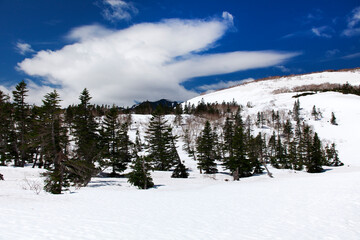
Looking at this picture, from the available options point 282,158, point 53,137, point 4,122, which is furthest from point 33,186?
point 282,158

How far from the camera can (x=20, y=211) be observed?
28.5ft

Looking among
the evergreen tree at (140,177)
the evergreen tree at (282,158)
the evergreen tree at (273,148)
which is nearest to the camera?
the evergreen tree at (140,177)

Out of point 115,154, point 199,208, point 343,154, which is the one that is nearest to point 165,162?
point 115,154

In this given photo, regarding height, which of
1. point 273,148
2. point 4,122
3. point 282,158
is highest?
point 4,122

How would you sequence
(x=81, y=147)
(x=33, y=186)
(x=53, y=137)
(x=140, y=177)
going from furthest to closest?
(x=81, y=147) < (x=140, y=177) < (x=33, y=186) < (x=53, y=137)

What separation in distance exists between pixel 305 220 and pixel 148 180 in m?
18.3

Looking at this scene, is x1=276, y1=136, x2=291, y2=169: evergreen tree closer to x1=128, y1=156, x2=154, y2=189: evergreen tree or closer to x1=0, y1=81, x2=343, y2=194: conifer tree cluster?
x1=0, y1=81, x2=343, y2=194: conifer tree cluster

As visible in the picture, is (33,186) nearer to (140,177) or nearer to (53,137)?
(53,137)

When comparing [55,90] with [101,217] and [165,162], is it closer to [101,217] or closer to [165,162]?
[101,217]

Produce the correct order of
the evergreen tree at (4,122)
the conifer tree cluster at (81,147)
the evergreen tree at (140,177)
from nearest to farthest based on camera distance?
the conifer tree cluster at (81,147), the evergreen tree at (140,177), the evergreen tree at (4,122)

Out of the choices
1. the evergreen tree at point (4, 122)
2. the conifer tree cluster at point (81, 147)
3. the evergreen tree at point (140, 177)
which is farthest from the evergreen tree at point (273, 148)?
the evergreen tree at point (4, 122)

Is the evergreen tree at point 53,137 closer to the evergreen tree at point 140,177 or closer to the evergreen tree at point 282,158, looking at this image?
the evergreen tree at point 140,177

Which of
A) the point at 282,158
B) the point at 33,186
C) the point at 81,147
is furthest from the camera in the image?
the point at 282,158

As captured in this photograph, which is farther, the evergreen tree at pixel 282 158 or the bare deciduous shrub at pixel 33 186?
the evergreen tree at pixel 282 158
